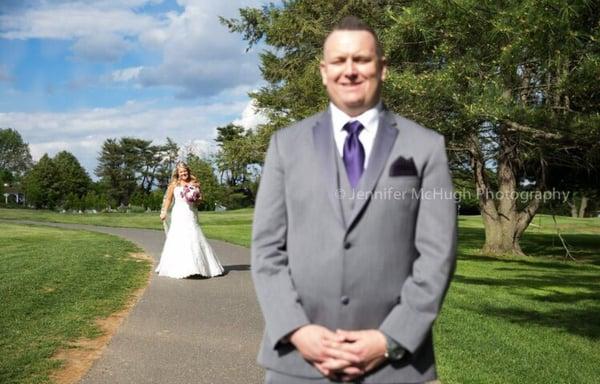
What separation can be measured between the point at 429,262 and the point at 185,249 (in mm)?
10233

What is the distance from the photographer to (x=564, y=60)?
879 cm

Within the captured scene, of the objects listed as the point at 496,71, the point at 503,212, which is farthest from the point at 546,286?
the point at 503,212

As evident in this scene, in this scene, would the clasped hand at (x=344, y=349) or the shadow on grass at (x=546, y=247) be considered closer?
the clasped hand at (x=344, y=349)

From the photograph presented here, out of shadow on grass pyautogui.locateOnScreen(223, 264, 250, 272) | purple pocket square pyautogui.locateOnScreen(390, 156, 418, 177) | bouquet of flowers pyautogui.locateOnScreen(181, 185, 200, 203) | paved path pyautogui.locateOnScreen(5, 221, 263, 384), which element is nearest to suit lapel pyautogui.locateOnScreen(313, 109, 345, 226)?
purple pocket square pyautogui.locateOnScreen(390, 156, 418, 177)

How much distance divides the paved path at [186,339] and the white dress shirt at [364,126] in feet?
12.2

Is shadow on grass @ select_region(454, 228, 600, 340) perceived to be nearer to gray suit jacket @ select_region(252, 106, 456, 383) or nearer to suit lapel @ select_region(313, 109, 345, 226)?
gray suit jacket @ select_region(252, 106, 456, 383)

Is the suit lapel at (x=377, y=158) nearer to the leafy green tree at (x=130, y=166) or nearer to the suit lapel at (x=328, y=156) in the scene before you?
the suit lapel at (x=328, y=156)

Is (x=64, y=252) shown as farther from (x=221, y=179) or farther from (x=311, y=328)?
(x=221, y=179)

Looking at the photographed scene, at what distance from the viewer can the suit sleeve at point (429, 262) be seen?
2.04 metres

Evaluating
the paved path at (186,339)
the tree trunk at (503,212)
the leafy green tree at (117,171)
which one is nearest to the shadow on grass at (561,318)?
the paved path at (186,339)

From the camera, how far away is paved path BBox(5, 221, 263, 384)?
5.53 meters

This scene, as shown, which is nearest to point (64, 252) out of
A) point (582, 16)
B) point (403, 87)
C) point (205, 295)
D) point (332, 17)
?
point (205, 295)

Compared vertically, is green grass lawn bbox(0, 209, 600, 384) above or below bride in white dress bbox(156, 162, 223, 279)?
below

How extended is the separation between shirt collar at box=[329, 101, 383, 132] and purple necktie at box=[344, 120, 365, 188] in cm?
2
